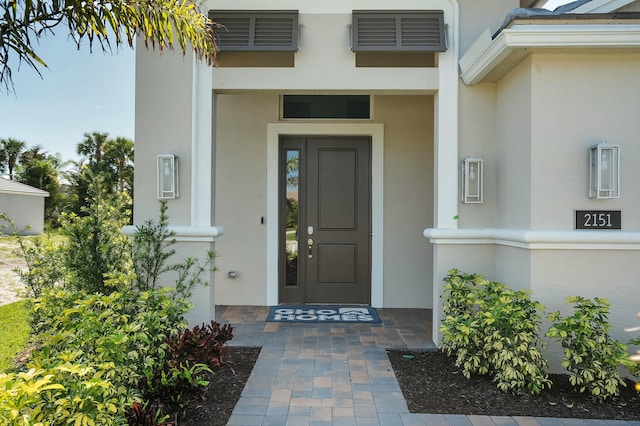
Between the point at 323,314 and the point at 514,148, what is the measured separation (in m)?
3.28

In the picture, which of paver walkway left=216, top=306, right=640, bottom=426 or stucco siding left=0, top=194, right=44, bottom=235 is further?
stucco siding left=0, top=194, right=44, bottom=235

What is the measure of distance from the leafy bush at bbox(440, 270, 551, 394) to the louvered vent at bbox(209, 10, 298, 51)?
3244 mm

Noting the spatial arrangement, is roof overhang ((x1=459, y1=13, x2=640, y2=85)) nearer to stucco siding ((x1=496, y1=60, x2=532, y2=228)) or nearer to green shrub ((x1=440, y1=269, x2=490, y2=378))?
stucco siding ((x1=496, y1=60, x2=532, y2=228))

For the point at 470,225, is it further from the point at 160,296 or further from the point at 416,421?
the point at 160,296

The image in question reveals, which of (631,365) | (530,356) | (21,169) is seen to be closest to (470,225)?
(530,356)

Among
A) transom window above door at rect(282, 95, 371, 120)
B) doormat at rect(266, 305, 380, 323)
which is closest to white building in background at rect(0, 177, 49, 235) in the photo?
doormat at rect(266, 305, 380, 323)

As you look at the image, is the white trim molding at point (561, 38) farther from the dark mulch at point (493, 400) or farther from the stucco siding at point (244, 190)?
the stucco siding at point (244, 190)

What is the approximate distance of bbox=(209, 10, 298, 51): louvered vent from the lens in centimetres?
452

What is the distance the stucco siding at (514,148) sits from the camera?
3893 mm

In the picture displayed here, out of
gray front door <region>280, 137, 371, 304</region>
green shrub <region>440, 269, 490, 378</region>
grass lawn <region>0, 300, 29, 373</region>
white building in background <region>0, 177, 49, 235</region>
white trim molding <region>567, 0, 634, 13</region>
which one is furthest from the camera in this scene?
white building in background <region>0, 177, 49, 235</region>

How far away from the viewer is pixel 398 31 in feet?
14.8

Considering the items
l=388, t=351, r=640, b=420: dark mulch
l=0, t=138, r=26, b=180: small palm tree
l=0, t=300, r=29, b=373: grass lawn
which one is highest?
l=0, t=138, r=26, b=180: small palm tree

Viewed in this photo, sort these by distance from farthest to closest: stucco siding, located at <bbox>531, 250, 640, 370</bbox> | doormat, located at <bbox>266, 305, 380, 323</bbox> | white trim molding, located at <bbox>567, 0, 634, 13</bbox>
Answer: doormat, located at <bbox>266, 305, 380, 323</bbox> → white trim molding, located at <bbox>567, 0, 634, 13</bbox> → stucco siding, located at <bbox>531, 250, 640, 370</bbox>

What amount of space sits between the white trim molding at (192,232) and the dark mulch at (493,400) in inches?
94.0
